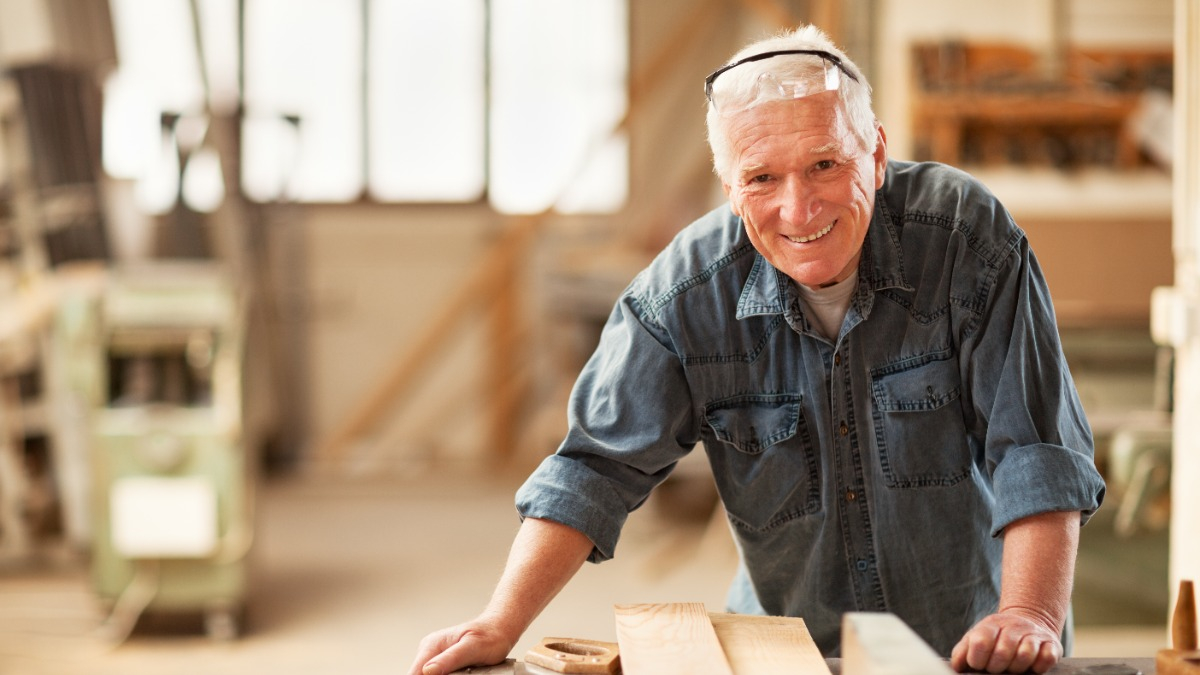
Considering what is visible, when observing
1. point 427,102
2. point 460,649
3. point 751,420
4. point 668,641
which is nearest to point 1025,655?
point 668,641

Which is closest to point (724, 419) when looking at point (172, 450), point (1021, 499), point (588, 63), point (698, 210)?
point (1021, 499)

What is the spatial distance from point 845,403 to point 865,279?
0.55 ft

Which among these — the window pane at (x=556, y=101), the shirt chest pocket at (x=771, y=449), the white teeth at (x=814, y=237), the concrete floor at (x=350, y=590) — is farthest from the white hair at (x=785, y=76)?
the window pane at (x=556, y=101)

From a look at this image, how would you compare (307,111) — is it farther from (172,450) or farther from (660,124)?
(172,450)

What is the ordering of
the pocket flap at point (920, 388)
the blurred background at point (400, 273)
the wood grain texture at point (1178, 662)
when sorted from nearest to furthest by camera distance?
1. the wood grain texture at point (1178, 662)
2. the pocket flap at point (920, 388)
3. the blurred background at point (400, 273)

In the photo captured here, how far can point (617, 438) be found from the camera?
1.66 m

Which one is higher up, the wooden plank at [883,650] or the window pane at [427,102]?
the window pane at [427,102]

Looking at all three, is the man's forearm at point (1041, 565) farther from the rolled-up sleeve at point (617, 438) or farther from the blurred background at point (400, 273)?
the blurred background at point (400, 273)

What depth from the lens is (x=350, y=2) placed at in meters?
7.60

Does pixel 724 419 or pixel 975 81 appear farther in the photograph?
pixel 975 81

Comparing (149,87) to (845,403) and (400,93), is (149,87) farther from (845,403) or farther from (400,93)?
(845,403)

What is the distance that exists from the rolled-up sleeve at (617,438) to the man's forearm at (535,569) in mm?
19

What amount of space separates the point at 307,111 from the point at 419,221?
0.95m

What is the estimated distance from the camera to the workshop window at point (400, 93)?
298 inches
